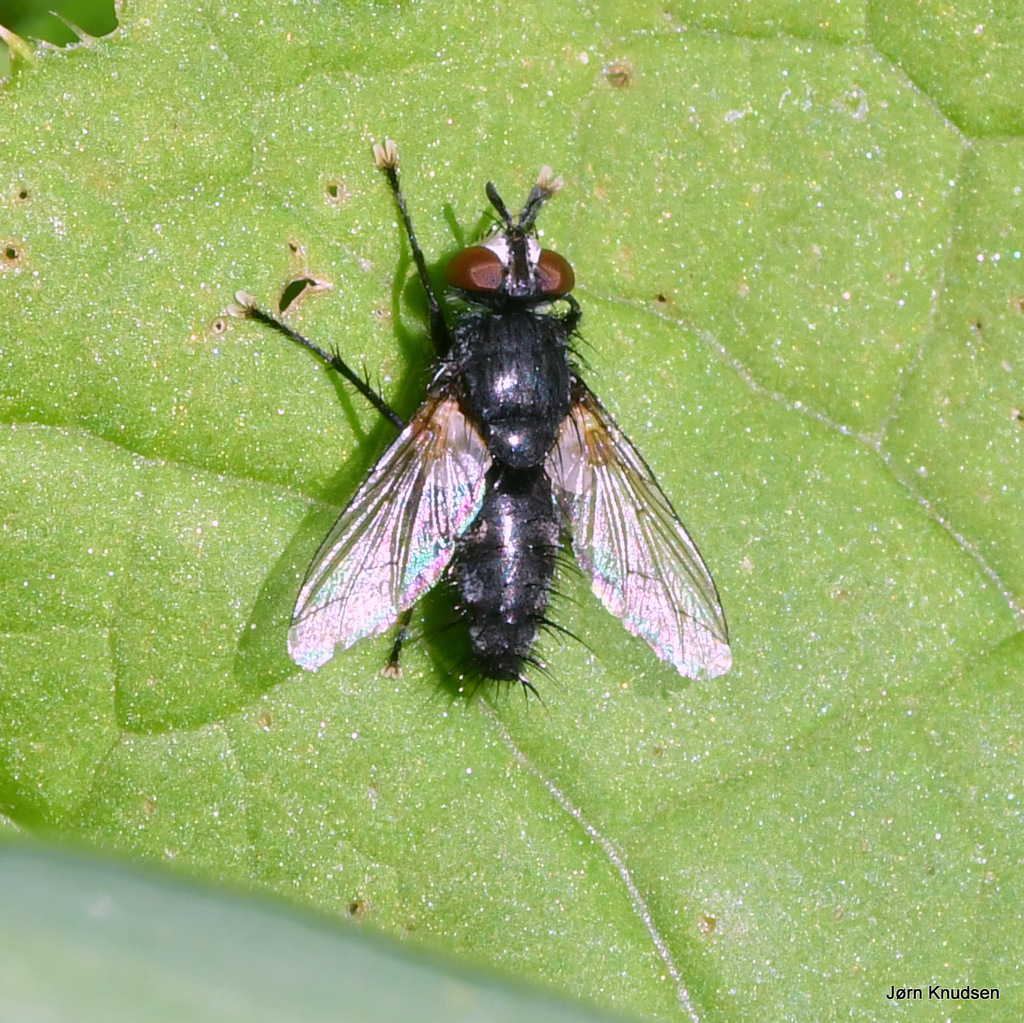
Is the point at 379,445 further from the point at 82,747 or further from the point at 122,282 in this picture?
the point at 82,747

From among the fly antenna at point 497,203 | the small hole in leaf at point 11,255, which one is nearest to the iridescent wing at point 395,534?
the fly antenna at point 497,203

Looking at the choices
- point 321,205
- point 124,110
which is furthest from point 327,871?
point 124,110

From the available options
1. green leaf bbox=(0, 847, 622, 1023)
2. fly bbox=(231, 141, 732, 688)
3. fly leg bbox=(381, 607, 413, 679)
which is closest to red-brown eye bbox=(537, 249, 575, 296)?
fly bbox=(231, 141, 732, 688)

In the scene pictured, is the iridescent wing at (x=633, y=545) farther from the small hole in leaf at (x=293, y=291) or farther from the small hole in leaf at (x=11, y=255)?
the small hole in leaf at (x=11, y=255)

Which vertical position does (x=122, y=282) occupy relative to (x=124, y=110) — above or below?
below

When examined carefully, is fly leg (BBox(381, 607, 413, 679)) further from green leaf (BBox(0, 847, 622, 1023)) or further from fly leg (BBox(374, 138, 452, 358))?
green leaf (BBox(0, 847, 622, 1023))

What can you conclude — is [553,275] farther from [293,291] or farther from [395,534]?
[395,534]
